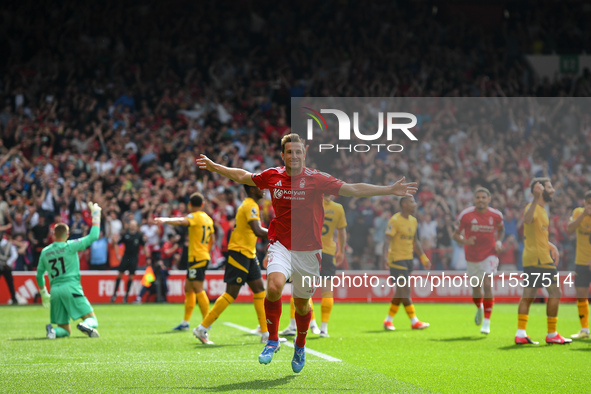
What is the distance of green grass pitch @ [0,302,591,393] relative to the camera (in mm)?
7340

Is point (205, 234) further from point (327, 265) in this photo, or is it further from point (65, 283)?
point (65, 283)

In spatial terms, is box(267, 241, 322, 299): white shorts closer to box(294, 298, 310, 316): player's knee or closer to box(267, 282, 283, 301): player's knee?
box(294, 298, 310, 316): player's knee

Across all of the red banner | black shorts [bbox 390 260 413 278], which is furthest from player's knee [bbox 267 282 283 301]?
the red banner

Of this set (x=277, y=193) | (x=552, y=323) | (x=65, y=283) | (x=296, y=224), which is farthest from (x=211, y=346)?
(x=552, y=323)

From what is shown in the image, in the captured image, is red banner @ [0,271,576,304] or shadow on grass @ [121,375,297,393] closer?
shadow on grass @ [121,375,297,393]

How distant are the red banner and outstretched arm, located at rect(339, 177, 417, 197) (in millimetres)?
11223

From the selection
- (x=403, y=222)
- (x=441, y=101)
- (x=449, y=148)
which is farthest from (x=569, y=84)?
(x=403, y=222)

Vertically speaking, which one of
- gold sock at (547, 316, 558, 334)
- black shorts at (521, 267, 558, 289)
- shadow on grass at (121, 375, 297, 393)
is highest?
black shorts at (521, 267, 558, 289)

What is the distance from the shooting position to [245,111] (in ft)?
89.8

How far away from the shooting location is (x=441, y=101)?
21.4 meters

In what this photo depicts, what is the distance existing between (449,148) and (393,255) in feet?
18.8

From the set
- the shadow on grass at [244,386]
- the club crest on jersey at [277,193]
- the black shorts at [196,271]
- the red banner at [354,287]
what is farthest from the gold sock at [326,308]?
the red banner at [354,287]

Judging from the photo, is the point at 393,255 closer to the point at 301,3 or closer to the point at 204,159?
the point at 204,159

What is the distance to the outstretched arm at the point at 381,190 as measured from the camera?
24.5 ft
